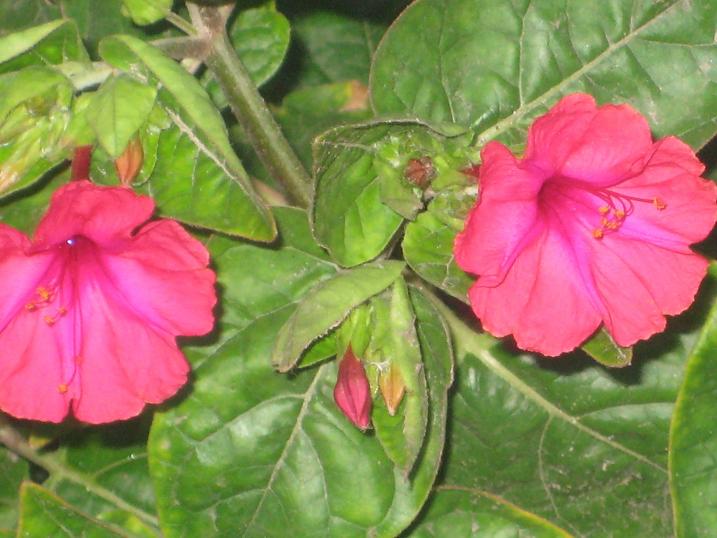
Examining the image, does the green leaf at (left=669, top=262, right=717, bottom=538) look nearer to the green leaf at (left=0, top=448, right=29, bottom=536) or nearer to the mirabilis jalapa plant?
the mirabilis jalapa plant

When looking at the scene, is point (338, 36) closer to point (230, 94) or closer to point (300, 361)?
point (230, 94)

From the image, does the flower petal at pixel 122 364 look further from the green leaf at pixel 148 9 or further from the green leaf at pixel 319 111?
the green leaf at pixel 319 111

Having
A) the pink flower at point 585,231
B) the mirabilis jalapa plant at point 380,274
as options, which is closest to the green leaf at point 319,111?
the mirabilis jalapa plant at point 380,274

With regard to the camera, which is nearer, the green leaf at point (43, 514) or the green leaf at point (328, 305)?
the green leaf at point (328, 305)

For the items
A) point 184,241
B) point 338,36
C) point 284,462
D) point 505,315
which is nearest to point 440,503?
point 284,462

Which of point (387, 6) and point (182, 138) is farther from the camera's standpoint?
point (387, 6)

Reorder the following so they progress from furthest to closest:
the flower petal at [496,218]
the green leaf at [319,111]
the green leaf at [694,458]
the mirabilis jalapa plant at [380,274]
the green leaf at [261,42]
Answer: the green leaf at [319,111], the green leaf at [261,42], the green leaf at [694,458], the mirabilis jalapa plant at [380,274], the flower petal at [496,218]

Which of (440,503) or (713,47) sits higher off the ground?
(713,47)

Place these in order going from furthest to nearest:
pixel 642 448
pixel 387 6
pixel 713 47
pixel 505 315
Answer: pixel 387 6, pixel 642 448, pixel 713 47, pixel 505 315
